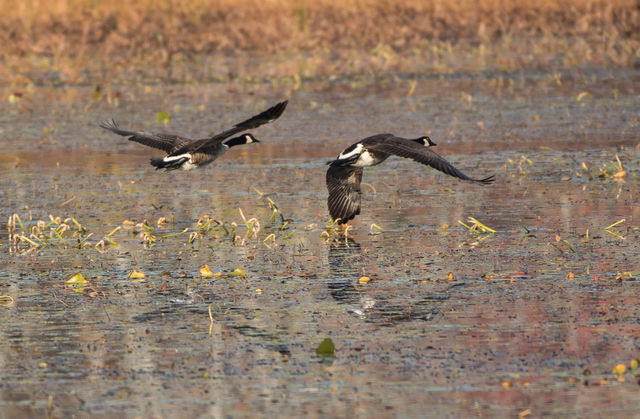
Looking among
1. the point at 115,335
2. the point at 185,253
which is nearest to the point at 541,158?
the point at 185,253

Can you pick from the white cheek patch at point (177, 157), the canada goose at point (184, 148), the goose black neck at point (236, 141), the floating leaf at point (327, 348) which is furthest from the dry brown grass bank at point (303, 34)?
the floating leaf at point (327, 348)

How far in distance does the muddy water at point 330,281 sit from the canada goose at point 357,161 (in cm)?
21

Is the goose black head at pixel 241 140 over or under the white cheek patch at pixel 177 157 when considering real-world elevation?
under

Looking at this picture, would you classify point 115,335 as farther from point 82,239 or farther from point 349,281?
point 82,239

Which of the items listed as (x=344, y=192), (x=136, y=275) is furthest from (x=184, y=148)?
(x=136, y=275)

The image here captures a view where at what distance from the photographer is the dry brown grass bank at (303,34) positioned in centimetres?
2483

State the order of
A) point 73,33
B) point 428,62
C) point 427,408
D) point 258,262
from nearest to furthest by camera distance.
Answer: point 427,408 < point 258,262 < point 428,62 < point 73,33

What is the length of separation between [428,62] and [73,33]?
8.64m

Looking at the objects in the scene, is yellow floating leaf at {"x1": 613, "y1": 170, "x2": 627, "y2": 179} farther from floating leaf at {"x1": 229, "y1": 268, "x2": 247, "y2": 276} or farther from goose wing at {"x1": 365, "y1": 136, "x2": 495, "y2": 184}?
floating leaf at {"x1": 229, "y1": 268, "x2": 247, "y2": 276}

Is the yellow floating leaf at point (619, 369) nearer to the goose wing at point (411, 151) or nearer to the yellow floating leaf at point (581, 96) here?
the goose wing at point (411, 151)

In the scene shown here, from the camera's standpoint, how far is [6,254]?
32.9ft

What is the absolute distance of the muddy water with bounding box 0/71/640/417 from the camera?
238 inches

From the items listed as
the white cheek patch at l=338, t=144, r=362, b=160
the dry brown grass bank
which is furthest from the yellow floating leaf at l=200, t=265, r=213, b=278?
the dry brown grass bank

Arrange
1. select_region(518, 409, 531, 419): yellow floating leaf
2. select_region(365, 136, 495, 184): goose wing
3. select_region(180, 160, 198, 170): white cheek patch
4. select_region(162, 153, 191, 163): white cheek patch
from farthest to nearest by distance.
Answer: select_region(180, 160, 198, 170): white cheek patch → select_region(162, 153, 191, 163): white cheek patch → select_region(365, 136, 495, 184): goose wing → select_region(518, 409, 531, 419): yellow floating leaf
